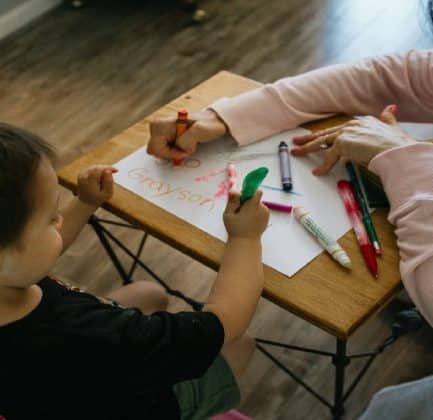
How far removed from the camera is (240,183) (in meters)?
0.99

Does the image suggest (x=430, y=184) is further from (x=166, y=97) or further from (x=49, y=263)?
(x=166, y=97)

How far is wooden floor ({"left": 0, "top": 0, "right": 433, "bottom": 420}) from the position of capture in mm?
1836

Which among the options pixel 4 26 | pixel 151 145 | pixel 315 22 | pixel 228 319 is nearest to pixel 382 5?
pixel 315 22

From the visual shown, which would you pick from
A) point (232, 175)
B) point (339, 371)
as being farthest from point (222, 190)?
point (339, 371)

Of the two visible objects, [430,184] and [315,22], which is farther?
[315,22]

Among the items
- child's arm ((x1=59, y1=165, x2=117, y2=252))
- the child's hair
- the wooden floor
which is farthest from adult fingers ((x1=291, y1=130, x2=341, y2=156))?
the wooden floor

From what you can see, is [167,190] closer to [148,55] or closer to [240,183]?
[240,183]

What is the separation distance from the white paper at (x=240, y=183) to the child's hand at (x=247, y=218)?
1.6 inches

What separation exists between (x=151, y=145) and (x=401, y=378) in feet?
2.47

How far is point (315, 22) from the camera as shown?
105 inches

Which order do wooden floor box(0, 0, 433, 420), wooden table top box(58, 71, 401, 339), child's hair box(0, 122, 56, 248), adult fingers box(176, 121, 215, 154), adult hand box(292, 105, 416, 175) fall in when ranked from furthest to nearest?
wooden floor box(0, 0, 433, 420) < adult fingers box(176, 121, 215, 154) < adult hand box(292, 105, 416, 175) < wooden table top box(58, 71, 401, 339) < child's hair box(0, 122, 56, 248)

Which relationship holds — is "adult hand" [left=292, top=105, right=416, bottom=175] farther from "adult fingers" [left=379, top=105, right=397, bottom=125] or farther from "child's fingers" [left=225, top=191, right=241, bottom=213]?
"child's fingers" [left=225, top=191, right=241, bottom=213]

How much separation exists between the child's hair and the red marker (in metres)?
0.44

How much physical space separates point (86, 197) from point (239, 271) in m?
0.33
